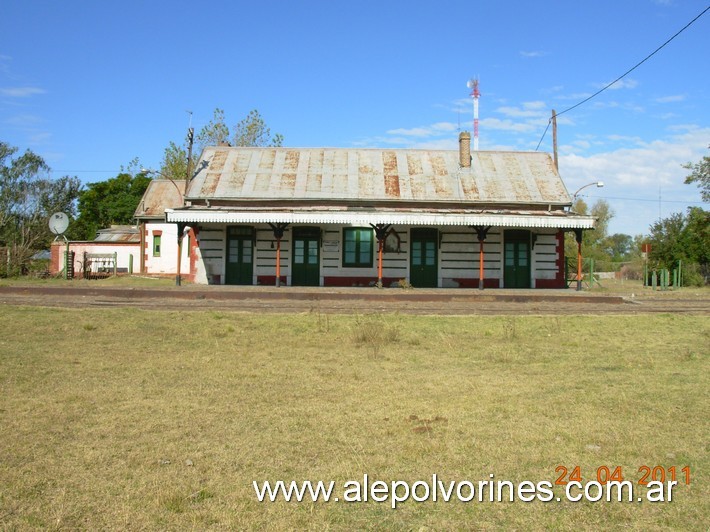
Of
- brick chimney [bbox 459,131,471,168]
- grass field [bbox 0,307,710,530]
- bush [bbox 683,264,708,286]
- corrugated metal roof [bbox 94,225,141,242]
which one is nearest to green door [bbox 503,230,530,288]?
brick chimney [bbox 459,131,471,168]

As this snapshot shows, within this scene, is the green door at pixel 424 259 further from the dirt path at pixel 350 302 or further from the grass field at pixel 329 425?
the grass field at pixel 329 425

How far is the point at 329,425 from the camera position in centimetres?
505

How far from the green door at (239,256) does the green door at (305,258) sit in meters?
1.76

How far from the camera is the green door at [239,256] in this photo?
25.6 metres

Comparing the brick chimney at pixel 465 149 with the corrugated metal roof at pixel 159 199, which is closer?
the brick chimney at pixel 465 149

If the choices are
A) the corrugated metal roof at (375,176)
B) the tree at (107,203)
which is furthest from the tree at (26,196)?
the corrugated metal roof at (375,176)

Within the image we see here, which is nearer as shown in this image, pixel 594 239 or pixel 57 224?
pixel 57 224

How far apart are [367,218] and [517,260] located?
725cm

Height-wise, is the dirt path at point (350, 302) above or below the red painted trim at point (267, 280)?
below

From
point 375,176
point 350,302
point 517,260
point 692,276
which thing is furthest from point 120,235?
point 692,276

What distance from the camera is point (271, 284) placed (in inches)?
1004

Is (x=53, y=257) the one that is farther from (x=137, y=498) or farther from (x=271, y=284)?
(x=137, y=498)

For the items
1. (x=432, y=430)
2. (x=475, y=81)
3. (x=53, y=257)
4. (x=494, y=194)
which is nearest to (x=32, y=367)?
(x=432, y=430)

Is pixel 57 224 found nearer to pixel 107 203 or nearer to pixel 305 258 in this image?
pixel 305 258
